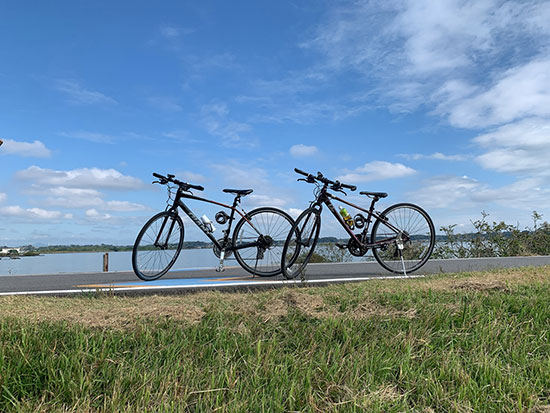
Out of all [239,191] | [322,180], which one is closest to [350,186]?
[322,180]

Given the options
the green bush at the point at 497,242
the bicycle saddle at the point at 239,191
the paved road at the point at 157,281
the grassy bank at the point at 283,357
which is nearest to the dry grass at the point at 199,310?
the grassy bank at the point at 283,357

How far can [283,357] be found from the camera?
9.89 feet

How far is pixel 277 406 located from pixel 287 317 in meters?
1.25

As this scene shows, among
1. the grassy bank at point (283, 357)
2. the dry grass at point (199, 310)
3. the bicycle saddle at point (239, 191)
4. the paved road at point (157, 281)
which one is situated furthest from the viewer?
the bicycle saddle at point (239, 191)

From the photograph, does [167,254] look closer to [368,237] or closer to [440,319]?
[368,237]

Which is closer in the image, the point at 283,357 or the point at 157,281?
the point at 283,357

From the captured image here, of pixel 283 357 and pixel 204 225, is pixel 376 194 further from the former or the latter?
pixel 283 357

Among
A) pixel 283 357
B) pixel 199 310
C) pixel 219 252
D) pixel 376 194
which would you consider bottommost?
pixel 283 357

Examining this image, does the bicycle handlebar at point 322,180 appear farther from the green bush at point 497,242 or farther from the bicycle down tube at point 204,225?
the green bush at point 497,242

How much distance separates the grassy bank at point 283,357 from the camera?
8.56 feet

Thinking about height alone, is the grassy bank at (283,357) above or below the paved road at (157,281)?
below

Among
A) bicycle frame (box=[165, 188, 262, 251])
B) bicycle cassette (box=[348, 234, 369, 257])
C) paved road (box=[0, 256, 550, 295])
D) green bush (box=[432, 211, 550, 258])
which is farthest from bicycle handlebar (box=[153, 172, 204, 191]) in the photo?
green bush (box=[432, 211, 550, 258])

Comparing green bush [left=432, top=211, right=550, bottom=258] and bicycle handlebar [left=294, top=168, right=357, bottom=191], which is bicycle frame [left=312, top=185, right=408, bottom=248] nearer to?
bicycle handlebar [left=294, top=168, right=357, bottom=191]

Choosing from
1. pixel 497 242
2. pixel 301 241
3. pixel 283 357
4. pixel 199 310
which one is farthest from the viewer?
pixel 497 242
